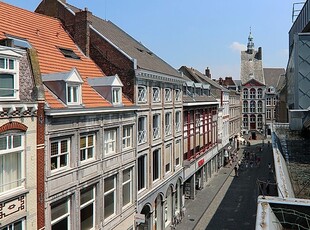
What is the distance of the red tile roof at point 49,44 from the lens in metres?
14.7

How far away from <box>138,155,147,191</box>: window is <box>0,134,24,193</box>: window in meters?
9.83

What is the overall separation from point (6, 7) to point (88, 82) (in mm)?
5298

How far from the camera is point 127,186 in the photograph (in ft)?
60.6

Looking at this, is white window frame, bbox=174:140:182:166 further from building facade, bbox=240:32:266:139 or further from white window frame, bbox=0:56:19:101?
building facade, bbox=240:32:266:139

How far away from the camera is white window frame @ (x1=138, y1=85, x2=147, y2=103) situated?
19.8m

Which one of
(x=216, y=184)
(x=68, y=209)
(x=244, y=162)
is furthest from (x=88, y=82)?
(x=244, y=162)

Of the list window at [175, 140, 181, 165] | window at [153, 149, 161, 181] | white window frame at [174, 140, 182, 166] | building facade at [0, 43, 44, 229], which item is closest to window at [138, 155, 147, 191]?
window at [153, 149, 161, 181]

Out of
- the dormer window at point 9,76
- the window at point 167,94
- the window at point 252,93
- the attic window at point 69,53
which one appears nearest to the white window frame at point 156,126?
the window at point 167,94

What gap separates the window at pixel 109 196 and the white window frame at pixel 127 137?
82.5 inches

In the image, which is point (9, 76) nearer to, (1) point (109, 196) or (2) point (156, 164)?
(1) point (109, 196)

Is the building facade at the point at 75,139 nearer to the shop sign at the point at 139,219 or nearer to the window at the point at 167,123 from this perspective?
the shop sign at the point at 139,219

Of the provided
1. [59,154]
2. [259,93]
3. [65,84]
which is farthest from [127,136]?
[259,93]

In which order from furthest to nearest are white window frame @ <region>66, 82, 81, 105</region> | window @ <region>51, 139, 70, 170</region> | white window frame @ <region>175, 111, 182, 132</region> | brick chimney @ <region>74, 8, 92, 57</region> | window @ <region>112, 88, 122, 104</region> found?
white window frame @ <region>175, 111, 182, 132</region> → brick chimney @ <region>74, 8, 92, 57</region> → window @ <region>112, 88, 122, 104</region> → white window frame @ <region>66, 82, 81, 105</region> → window @ <region>51, 139, 70, 170</region>

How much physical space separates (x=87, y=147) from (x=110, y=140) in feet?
7.06
